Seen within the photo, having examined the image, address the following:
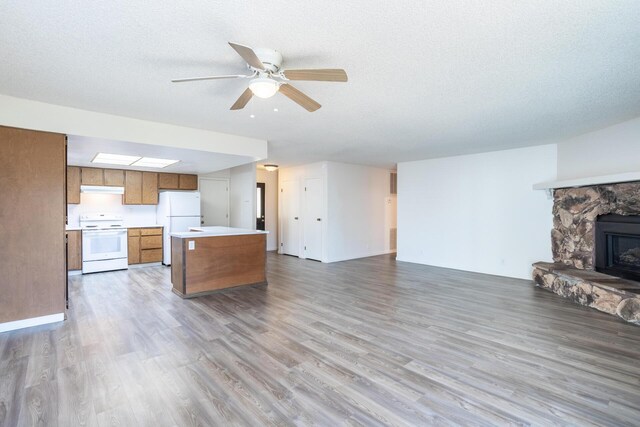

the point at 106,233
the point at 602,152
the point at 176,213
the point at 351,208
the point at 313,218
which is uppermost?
the point at 602,152

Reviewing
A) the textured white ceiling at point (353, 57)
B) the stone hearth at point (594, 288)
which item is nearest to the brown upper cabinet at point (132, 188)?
the textured white ceiling at point (353, 57)

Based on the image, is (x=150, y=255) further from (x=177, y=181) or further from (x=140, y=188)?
(x=177, y=181)

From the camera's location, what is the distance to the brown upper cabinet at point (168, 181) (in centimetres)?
699

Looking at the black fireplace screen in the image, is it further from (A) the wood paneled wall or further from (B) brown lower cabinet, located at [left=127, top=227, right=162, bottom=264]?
(B) brown lower cabinet, located at [left=127, top=227, right=162, bottom=264]

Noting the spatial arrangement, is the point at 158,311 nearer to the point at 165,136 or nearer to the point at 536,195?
Answer: the point at 165,136

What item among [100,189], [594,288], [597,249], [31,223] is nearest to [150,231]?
[100,189]

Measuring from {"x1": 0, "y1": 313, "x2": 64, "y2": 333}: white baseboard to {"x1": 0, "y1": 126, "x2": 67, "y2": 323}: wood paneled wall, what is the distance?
0.04 metres

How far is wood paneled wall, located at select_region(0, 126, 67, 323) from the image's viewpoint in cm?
325

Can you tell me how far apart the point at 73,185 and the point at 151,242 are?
1.77 metres

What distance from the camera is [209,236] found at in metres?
4.57

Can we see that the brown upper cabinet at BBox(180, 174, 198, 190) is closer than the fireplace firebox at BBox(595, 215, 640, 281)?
No

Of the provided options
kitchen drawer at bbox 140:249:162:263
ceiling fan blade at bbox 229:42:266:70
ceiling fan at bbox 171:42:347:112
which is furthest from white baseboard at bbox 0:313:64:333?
ceiling fan blade at bbox 229:42:266:70

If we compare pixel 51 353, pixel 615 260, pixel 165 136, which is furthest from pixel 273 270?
pixel 615 260

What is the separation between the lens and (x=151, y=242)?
22.1 ft
